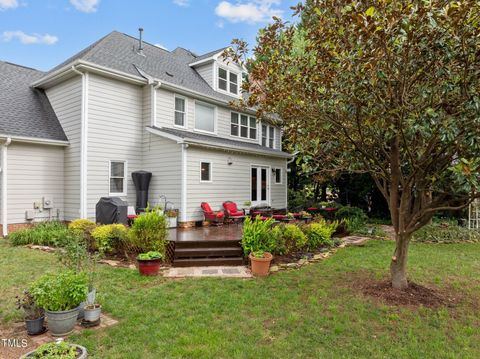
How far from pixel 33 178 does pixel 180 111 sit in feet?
18.9

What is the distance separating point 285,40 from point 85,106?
7785mm

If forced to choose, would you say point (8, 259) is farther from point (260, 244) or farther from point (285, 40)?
point (285, 40)

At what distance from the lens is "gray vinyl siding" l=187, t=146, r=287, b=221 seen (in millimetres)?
11320

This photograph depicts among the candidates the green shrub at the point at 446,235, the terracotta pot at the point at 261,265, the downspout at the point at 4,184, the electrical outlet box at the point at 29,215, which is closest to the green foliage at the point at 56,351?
the terracotta pot at the point at 261,265

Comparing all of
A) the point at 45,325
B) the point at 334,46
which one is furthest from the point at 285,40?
the point at 45,325

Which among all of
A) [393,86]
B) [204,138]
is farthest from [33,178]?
[393,86]

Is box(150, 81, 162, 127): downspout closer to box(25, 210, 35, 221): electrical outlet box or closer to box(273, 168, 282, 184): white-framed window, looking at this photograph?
box(25, 210, 35, 221): electrical outlet box

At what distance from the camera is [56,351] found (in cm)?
294

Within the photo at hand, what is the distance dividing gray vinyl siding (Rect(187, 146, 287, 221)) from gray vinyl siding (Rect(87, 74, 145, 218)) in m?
2.38

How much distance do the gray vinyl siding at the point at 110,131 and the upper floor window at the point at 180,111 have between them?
1.38 meters

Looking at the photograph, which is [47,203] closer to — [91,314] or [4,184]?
[4,184]

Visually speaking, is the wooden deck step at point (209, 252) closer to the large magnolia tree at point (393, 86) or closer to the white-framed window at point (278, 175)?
the large magnolia tree at point (393, 86)

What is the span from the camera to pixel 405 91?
14.1 ft

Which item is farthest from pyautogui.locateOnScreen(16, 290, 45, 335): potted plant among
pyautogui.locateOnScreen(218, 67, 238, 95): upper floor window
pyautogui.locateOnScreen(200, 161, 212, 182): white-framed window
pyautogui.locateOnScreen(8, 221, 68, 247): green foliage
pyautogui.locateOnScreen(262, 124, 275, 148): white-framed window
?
pyautogui.locateOnScreen(262, 124, 275, 148): white-framed window
